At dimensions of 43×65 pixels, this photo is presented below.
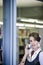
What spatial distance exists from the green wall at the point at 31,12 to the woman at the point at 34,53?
264 millimetres

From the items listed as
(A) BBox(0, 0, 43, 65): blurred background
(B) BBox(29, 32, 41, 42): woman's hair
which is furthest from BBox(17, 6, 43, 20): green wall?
(B) BBox(29, 32, 41, 42): woman's hair

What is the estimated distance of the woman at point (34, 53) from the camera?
184 centimetres

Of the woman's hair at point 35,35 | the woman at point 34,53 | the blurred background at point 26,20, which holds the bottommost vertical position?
the woman at point 34,53

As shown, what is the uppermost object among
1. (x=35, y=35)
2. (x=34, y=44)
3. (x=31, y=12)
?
(x=31, y=12)

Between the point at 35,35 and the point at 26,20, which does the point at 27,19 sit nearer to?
the point at 26,20

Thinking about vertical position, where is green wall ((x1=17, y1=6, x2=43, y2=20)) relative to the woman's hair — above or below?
→ above

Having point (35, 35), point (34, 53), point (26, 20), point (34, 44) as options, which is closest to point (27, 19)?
point (26, 20)

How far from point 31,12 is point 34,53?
0.61 metres

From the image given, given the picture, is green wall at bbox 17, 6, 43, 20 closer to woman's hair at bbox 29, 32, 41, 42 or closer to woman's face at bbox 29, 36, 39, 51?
woman's hair at bbox 29, 32, 41, 42

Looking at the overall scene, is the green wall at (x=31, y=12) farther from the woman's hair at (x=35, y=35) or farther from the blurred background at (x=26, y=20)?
the woman's hair at (x=35, y=35)

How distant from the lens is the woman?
184cm

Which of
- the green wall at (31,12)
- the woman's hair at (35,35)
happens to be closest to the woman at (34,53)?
the woman's hair at (35,35)

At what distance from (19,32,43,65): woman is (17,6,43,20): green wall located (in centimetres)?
26

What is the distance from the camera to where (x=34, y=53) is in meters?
1.88
